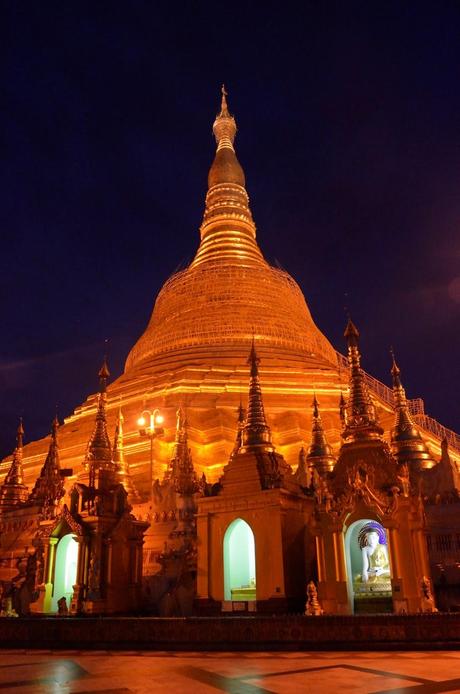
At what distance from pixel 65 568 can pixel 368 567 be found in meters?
9.56

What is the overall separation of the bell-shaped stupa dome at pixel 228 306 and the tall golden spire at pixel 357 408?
18.1 meters

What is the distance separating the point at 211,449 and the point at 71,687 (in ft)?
77.9

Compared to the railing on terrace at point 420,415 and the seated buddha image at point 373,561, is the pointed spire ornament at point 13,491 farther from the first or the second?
the railing on terrace at point 420,415

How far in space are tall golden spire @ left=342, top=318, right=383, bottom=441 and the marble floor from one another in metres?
7.73

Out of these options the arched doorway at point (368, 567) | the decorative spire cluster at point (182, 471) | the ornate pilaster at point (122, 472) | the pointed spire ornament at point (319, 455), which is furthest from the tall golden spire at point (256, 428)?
the ornate pilaster at point (122, 472)

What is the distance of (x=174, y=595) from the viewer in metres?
17.5

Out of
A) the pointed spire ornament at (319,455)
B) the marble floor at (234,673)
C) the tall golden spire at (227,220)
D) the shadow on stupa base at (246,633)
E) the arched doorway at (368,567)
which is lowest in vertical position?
the marble floor at (234,673)

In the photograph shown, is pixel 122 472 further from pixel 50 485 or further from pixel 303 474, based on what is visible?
pixel 303 474

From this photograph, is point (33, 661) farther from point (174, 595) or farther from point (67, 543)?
point (67, 543)

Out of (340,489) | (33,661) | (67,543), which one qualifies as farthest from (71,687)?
(67,543)

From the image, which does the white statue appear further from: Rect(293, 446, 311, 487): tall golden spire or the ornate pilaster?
the ornate pilaster

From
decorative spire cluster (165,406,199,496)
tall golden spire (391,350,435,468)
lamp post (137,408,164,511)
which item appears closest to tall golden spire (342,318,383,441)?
tall golden spire (391,350,435,468)

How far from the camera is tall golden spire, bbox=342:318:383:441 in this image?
692 inches

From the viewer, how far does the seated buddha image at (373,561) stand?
15.4 metres
